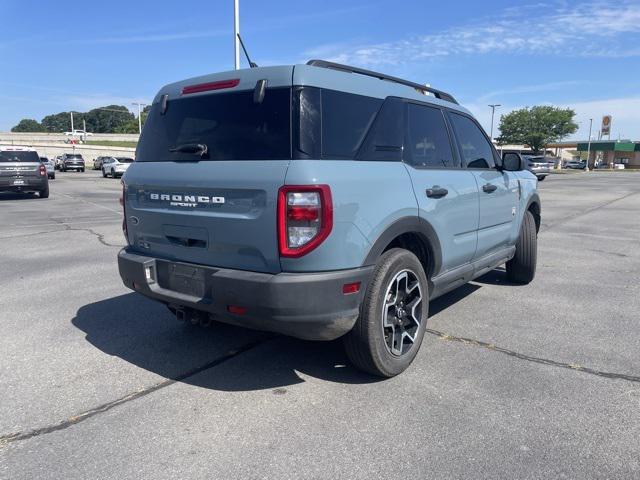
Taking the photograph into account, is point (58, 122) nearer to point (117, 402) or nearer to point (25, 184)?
point (25, 184)

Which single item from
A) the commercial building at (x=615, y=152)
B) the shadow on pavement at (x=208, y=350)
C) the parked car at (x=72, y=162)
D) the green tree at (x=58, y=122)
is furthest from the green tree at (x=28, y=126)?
the shadow on pavement at (x=208, y=350)

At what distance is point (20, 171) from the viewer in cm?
1708

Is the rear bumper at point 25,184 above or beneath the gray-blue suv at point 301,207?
beneath

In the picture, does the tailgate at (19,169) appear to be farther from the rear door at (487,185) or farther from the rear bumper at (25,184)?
the rear door at (487,185)

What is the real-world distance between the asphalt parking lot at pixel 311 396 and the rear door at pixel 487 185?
75 centimetres

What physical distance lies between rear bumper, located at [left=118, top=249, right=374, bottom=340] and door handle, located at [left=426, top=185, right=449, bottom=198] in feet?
2.96

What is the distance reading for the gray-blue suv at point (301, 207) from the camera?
291 cm

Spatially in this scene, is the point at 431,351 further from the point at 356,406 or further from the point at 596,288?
the point at 596,288

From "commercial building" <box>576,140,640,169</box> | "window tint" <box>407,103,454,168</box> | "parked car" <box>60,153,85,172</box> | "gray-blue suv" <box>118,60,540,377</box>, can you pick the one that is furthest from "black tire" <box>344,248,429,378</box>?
"commercial building" <box>576,140,640,169</box>

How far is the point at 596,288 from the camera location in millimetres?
5969

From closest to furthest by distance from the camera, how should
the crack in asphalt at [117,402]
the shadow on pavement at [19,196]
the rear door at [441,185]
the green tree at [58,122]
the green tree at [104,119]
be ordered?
the crack in asphalt at [117,402] → the rear door at [441,185] → the shadow on pavement at [19,196] → the green tree at [104,119] → the green tree at [58,122]

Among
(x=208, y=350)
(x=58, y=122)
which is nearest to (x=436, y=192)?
(x=208, y=350)

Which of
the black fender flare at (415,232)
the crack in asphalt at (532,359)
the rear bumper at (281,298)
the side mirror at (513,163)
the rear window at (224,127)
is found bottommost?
the crack in asphalt at (532,359)

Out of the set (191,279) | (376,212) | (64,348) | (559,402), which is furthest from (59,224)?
(559,402)
